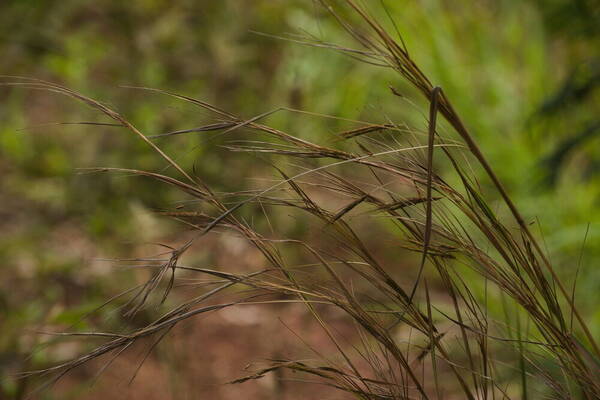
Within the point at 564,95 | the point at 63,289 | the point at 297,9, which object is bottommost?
the point at 63,289

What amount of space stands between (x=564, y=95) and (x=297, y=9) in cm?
222

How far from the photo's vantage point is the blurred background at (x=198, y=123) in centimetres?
191

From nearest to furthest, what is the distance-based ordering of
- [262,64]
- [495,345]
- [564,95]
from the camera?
[564,95] < [495,345] < [262,64]

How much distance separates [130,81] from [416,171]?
2235 millimetres

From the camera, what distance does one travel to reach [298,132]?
2846 millimetres

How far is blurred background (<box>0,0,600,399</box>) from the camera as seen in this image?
1910mm

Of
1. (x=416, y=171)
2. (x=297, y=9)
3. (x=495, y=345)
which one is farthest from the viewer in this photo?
(x=297, y=9)

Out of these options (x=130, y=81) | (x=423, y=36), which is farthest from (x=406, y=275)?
(x=130, y=81)

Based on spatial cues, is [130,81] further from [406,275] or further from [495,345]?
[495,345]

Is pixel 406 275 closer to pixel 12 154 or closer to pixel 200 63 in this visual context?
pixel 200 63

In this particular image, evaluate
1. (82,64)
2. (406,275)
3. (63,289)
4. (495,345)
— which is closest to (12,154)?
(82,64)

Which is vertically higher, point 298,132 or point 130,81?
point 298,132

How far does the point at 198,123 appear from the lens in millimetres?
2324

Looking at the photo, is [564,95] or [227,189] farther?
[227,189]
